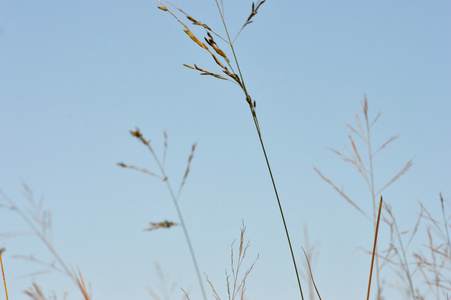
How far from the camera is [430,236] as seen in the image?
7.55 ft

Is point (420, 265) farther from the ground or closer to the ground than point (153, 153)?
closer to the ground

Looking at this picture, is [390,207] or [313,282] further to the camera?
[390,207]

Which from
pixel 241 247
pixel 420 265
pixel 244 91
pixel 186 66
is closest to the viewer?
pixel 244 91

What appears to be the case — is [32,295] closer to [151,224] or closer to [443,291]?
[151,224]

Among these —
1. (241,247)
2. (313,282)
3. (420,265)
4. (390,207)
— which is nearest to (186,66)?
(241,247)

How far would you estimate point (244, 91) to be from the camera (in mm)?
1341

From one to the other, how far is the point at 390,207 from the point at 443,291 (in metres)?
0.42

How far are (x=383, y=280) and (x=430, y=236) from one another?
69cm

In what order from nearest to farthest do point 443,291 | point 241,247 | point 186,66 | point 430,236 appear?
point 186,66 → point 241,247 → point 443,291 → point 430,236

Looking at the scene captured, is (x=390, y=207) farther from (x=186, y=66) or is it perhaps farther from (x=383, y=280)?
(x=186, y=66)

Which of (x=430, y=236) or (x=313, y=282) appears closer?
(x=313, y=282)

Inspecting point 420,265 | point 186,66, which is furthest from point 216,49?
point 420,265

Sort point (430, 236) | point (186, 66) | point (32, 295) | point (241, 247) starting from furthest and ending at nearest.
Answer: point (430, 236)
point (32, 295)
point (241, 247)
point (186, 66)

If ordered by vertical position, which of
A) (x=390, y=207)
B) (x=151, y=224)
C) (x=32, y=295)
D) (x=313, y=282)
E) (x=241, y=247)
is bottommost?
(x=32, y=295)
